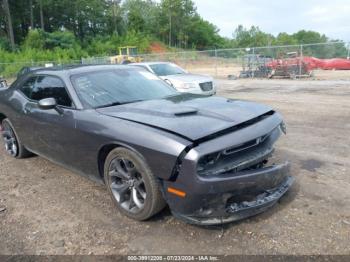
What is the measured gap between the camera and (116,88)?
420cm

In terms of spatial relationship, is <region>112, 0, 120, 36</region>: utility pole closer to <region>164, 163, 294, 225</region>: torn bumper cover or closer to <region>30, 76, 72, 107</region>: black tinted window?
<region>30, 76, 72, 107</region>: black tinted window

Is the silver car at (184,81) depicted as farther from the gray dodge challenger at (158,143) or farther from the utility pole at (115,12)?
the utility pole at (115,12)

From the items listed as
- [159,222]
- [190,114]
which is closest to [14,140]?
[159,222]

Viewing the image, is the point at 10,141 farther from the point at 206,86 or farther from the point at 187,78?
the point at 206,86

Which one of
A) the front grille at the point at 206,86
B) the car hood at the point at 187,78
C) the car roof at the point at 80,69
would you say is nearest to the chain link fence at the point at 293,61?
the front grille at the point at 206,86

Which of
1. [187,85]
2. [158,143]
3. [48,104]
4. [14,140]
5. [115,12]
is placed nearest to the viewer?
[158,143]

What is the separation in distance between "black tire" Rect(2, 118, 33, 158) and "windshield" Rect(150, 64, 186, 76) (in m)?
6.41

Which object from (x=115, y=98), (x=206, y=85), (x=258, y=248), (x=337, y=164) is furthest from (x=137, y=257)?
(x=206, y=85)

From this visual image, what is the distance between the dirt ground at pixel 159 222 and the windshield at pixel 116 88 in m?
1.12

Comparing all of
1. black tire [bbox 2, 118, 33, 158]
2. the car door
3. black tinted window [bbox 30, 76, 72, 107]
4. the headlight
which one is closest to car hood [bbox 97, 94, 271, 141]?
the car door

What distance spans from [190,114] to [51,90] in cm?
211

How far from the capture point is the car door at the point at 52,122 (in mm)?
3949

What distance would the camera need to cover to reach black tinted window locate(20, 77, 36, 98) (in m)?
4.92

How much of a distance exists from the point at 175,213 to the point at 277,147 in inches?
117
